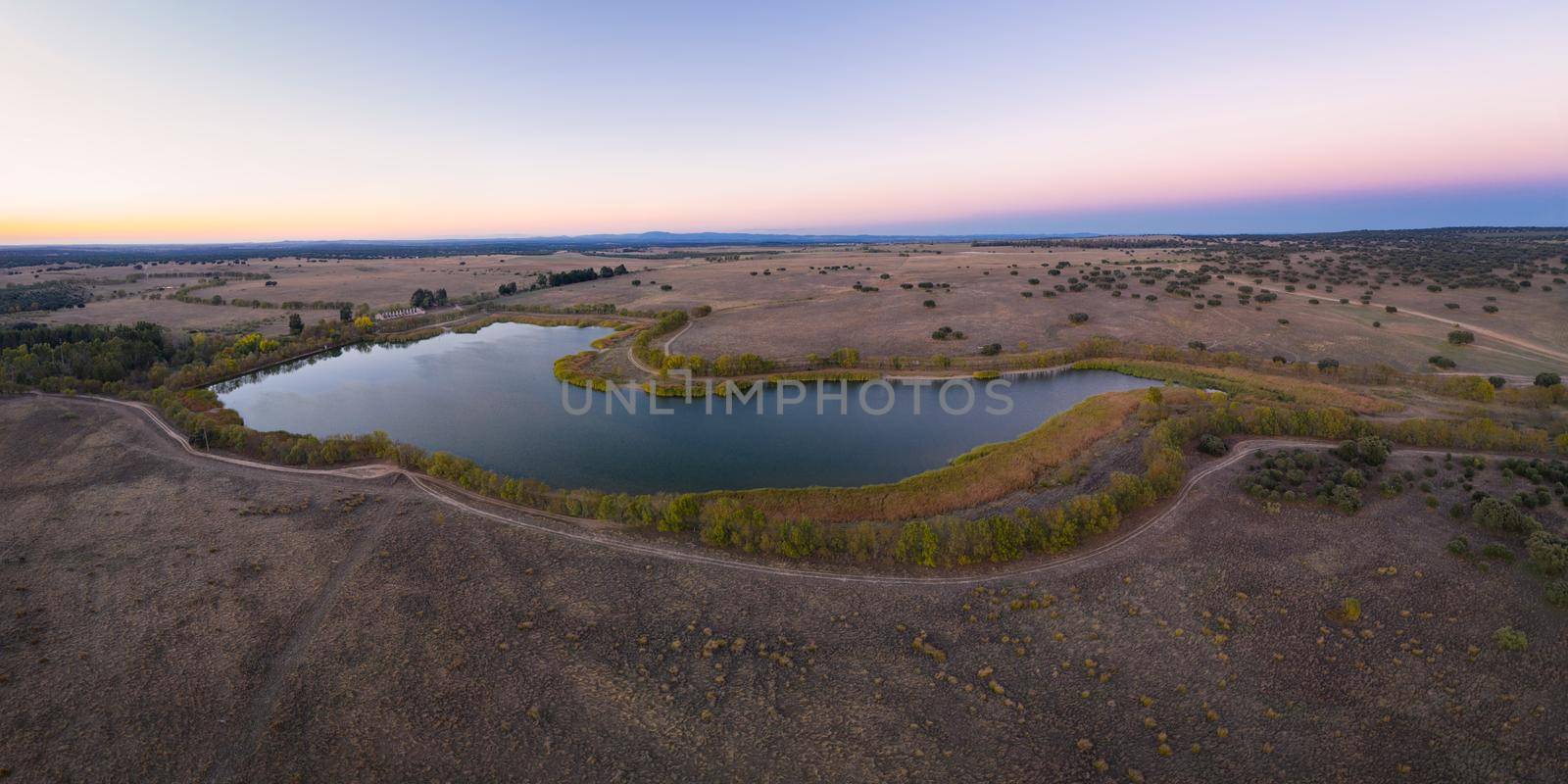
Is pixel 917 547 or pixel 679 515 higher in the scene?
pixel 679 515

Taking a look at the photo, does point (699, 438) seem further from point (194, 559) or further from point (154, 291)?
point (154, 291)

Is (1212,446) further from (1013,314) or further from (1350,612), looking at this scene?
(1013,314)

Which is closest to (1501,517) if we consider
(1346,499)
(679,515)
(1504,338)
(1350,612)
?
(1346,499)

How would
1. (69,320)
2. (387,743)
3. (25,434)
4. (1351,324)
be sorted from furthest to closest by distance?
1. (69,320)
2. (1351,324)
3. (25,434)
4. (387,743)

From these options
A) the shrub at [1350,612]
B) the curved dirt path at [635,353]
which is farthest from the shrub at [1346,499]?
the curved dirt path at [635,353]

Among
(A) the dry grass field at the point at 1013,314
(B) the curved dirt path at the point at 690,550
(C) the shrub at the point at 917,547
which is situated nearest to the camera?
(B) the curved dirt path at the point at 690,550

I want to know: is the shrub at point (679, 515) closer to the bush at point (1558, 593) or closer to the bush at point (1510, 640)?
the bush at point (1510, 640)

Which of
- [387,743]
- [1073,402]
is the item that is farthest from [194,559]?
[1073,402]
